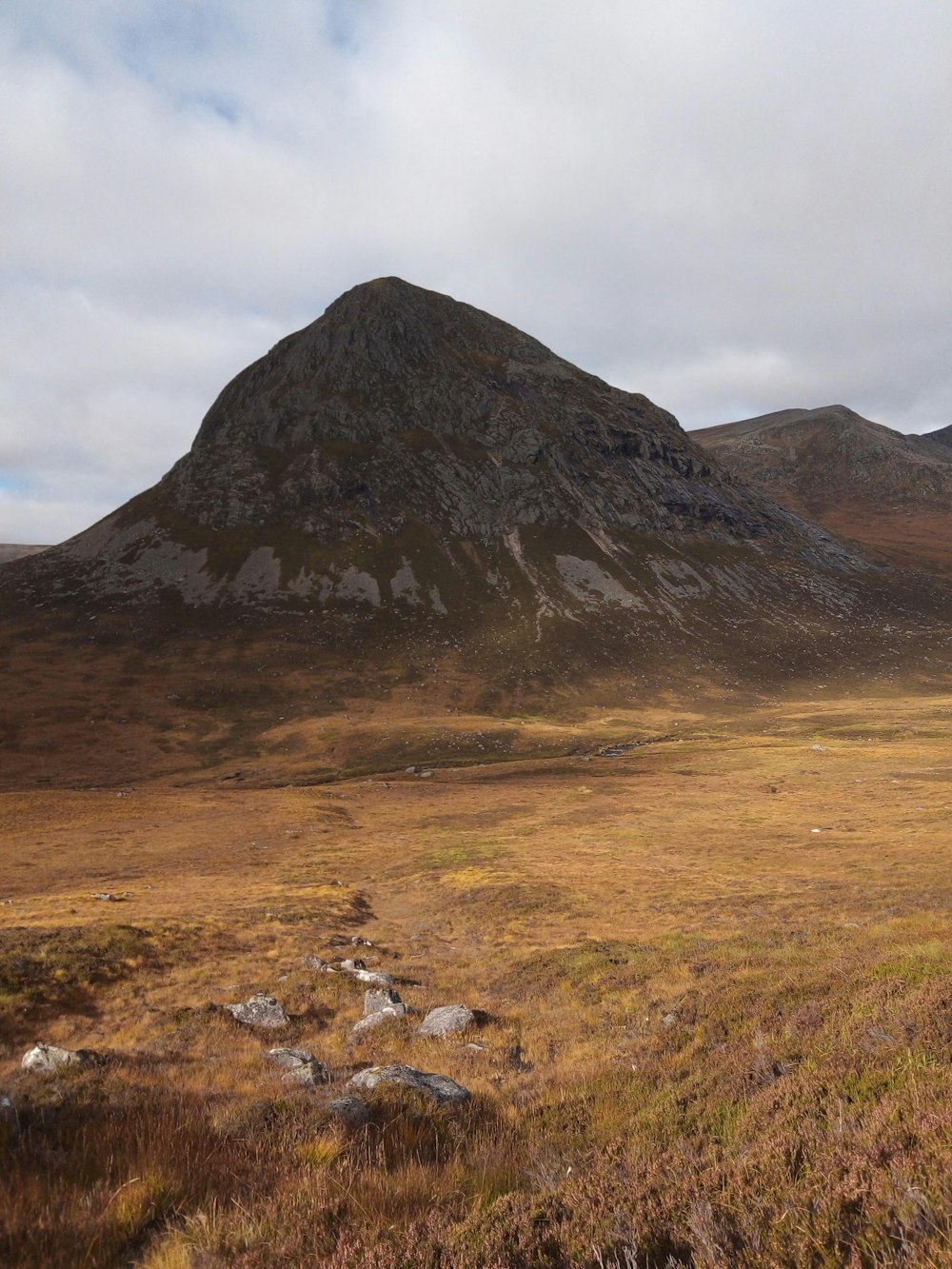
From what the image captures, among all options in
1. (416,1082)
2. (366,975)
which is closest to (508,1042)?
(416,1082)

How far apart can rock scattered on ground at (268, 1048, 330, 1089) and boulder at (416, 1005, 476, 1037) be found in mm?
2804

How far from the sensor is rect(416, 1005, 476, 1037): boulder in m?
13.8

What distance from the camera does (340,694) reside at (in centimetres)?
10206

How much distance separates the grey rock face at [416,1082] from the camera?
28.8 ft

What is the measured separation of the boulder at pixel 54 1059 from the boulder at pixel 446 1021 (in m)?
6.73

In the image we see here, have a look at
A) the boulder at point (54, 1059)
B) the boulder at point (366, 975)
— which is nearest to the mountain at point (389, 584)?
the boulder at point (366, 975)

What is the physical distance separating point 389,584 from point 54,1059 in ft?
436

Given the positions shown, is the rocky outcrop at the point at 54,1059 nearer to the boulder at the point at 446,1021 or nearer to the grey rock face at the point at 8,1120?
the grey rock face at the point at 8,1120

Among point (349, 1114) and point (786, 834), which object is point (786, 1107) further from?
point (786, 834)

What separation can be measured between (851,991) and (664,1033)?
135 inches

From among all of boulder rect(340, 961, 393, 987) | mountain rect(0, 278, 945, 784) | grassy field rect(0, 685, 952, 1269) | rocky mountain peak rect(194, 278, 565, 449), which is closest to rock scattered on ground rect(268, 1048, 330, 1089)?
grassy field rect(0, 685, 952, 1269)

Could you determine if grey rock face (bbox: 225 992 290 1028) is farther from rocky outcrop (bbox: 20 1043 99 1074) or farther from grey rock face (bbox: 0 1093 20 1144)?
grey rock face (bbox: 0 1093 20 1144)

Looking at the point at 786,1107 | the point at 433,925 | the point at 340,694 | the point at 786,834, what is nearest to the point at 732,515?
the point at 340,694

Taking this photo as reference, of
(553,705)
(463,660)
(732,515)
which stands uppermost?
(732,515)
